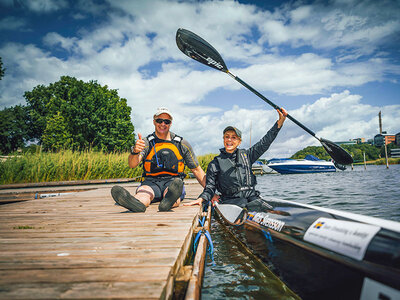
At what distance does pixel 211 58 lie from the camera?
4.81 metres

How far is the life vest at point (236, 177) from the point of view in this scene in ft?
11.6

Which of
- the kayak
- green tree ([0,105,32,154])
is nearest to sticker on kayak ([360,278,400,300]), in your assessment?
the kayak

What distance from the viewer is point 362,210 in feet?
18.6

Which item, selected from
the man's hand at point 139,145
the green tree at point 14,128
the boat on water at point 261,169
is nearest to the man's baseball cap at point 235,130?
the man's hand at point 139,145

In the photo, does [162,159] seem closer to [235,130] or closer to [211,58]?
[235,130]

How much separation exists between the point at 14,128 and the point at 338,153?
3834 centimetres

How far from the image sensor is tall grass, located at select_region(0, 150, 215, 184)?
9359 millimetres

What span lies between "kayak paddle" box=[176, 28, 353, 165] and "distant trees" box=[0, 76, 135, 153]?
22695mm

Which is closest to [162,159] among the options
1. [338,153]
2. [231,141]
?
[231,141]

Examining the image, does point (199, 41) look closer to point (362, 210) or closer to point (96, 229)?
point (96, 229)

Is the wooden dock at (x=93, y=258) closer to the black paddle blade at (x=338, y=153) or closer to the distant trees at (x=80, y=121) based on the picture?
the black paddle blade at (x=338, y=153)

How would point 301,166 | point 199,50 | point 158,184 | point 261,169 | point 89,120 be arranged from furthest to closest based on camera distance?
1. point 89,120
2. point 261,169
3. point 301,166
4. point 199,50
5. point 158,184

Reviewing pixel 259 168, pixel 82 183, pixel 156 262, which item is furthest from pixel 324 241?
pixel 259 168

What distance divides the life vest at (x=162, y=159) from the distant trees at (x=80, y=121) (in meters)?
23.2
